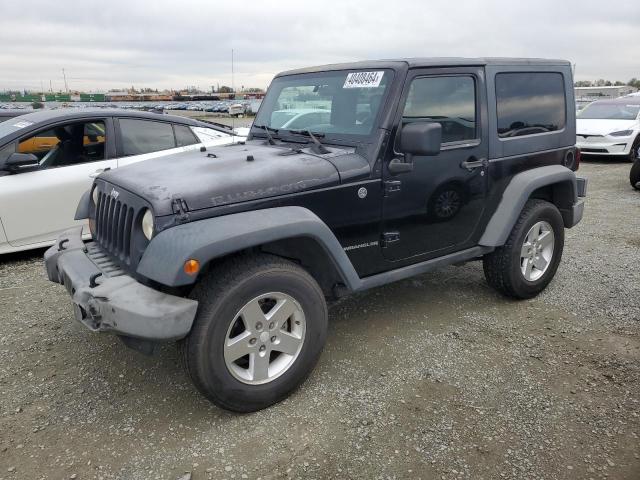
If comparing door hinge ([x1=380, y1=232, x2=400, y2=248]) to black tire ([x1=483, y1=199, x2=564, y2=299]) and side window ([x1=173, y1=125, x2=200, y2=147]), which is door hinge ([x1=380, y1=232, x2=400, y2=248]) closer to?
black tire ([x1=483, y1=199, x2=564, y2=299])

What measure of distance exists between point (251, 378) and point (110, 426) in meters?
0.84

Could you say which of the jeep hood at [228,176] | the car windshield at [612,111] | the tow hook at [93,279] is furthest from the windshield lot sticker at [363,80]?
the car windshield at [612,111]

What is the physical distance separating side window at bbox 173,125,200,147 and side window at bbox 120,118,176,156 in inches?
2.7

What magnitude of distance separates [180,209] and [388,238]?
1439mm

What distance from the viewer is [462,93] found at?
12.1 feet

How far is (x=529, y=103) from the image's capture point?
408cm

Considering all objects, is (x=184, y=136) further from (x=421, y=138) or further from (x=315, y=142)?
(x=421, y=138)

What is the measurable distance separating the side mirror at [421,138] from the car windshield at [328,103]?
279mm

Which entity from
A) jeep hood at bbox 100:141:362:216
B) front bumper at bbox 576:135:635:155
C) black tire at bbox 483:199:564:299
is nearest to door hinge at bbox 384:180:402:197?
jeep hood at bbox 100:141:362:216

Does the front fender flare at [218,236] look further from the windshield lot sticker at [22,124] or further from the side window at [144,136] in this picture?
the windshield lot sticker at [22,124]

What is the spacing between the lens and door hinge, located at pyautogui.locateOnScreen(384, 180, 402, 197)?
325cm

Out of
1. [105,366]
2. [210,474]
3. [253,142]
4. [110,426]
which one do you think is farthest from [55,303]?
[210,474]

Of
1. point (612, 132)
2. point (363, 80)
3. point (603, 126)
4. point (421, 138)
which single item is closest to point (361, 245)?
point (421, 138)

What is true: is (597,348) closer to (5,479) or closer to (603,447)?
(603,447)
